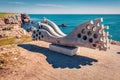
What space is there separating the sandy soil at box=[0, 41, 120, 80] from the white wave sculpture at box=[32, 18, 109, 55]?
3.09 m

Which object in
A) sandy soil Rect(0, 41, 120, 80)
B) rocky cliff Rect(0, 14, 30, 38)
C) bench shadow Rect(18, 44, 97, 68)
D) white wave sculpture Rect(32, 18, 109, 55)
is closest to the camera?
sandy soil Rect(0, 41, 120, 80)

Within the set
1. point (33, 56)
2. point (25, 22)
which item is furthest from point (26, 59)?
point (25, 22)

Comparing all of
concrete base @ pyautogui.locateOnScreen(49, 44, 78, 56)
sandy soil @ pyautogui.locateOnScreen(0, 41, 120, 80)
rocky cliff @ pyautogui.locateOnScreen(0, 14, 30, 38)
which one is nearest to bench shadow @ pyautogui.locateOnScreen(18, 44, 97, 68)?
sandy soil @ pyautogui.locateOnScreen(0, 41, 120, 80)

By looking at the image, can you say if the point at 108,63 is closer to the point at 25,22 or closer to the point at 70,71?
the point at 70,71

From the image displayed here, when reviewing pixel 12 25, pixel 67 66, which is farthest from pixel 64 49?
pixel 12 25

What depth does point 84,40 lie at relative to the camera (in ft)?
110

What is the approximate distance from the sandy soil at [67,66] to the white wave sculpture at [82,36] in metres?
3.09

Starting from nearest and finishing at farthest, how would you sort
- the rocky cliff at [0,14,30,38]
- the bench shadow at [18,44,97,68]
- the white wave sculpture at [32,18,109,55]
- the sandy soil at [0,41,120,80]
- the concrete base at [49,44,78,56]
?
1. the sandy soil at [0,41,120,80]
2. the bench shadow at [18,44,97,68]
3. the white wave sculpture at [32,18,109,55]
4. the concrete base at [49,44,78,56]
5. the rocky cliff at [0,14,30,38]

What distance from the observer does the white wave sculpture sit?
104 feet

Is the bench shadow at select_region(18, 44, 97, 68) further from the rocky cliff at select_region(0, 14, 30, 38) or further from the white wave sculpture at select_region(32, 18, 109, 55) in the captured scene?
the rocky cliff at select_region(0, 14, 30, 38)

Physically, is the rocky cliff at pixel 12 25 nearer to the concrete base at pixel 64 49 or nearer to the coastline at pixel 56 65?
the coastline at pixel 56 65

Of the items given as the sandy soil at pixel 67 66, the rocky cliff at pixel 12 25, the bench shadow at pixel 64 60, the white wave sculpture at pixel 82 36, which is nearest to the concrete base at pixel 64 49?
the white wave sculpture at pixel 82 36

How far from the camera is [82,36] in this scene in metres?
34.0

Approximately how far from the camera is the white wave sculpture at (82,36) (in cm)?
3158
